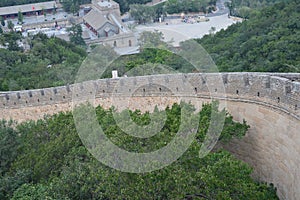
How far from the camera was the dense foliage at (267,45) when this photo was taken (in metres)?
23.2

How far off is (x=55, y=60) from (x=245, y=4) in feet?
108

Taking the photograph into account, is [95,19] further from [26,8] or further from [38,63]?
[38,63]

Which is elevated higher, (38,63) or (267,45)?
(267,45)

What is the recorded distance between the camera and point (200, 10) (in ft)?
202

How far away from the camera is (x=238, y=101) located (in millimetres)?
14867

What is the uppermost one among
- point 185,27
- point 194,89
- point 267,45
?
point 194,89

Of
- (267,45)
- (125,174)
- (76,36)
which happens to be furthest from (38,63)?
(125,174)

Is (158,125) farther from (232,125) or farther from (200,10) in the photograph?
(200,10)

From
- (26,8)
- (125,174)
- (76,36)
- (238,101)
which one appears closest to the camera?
(125,174)

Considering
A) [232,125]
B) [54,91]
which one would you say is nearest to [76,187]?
[232,125]

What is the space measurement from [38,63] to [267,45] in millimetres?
15275

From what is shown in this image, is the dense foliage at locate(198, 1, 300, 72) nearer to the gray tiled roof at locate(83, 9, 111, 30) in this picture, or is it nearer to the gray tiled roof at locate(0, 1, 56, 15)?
the gray tiled roof at locate(83, 9, 111, 30)

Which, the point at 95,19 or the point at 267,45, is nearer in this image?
the point at 267,45

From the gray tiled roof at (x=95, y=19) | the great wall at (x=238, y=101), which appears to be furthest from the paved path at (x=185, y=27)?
the great wall at (x=238, y=101)
